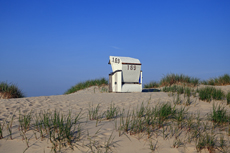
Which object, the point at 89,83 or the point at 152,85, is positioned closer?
the point at 89,83

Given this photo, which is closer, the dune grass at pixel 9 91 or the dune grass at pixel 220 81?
the dune grass at pixel 9 91

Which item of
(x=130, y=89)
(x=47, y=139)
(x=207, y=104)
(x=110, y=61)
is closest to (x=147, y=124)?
(x=47, y=139)

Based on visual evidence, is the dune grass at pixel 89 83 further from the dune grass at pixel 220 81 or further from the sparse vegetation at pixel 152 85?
the dune grass at pixel 220 81

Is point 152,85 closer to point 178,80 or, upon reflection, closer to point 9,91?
point 178,80

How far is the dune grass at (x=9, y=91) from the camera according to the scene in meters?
9.93

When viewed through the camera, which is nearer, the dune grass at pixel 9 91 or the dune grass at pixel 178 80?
the dune grass at pixel 9 91

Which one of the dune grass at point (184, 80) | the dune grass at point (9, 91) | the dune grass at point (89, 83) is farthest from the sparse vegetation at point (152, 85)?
the dune grass at point (9, 91)

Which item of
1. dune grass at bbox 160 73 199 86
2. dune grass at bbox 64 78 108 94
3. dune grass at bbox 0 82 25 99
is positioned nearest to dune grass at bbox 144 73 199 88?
dune grass at bbox 160 73 199 86

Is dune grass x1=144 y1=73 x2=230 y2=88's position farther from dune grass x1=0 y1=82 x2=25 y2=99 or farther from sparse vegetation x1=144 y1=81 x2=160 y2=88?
dune grass x1=0 y1=82 x2=25 y2=99

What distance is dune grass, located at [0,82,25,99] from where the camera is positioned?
9.93 metres

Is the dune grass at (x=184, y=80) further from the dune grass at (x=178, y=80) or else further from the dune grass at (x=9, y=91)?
the dune grass at (x=9, y=91)

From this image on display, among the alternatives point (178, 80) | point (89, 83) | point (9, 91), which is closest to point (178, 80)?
point (178, 80)

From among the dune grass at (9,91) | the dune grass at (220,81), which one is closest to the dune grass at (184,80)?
the dune grass at (220,81)

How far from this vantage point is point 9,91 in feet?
33.6
